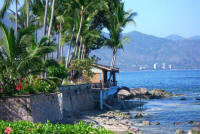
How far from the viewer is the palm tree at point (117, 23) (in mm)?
41144

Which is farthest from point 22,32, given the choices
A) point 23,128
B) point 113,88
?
point 113,88

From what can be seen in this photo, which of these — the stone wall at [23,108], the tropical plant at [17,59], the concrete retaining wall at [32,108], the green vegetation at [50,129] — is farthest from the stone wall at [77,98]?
the green vegetation at [50,129]

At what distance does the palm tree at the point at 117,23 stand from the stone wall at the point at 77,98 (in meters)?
11.9

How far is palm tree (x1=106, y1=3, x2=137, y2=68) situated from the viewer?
41.1m

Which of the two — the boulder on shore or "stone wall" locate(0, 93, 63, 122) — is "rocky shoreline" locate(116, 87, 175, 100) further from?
"stone wall" locate(0, 93, 63, 122)

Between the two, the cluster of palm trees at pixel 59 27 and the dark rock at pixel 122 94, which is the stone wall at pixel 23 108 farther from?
the dark rock at pixel 122 94

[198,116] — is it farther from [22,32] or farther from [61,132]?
[61,132]

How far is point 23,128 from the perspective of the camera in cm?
858

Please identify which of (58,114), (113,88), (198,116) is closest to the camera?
(58,114)

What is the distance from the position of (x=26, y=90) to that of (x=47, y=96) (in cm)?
139

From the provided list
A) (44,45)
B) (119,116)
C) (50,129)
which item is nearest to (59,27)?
(119,116)

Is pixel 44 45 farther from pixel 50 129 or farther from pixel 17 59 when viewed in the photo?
pixel 50 129

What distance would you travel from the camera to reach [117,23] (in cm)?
4153

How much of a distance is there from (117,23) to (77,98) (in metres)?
16.5
